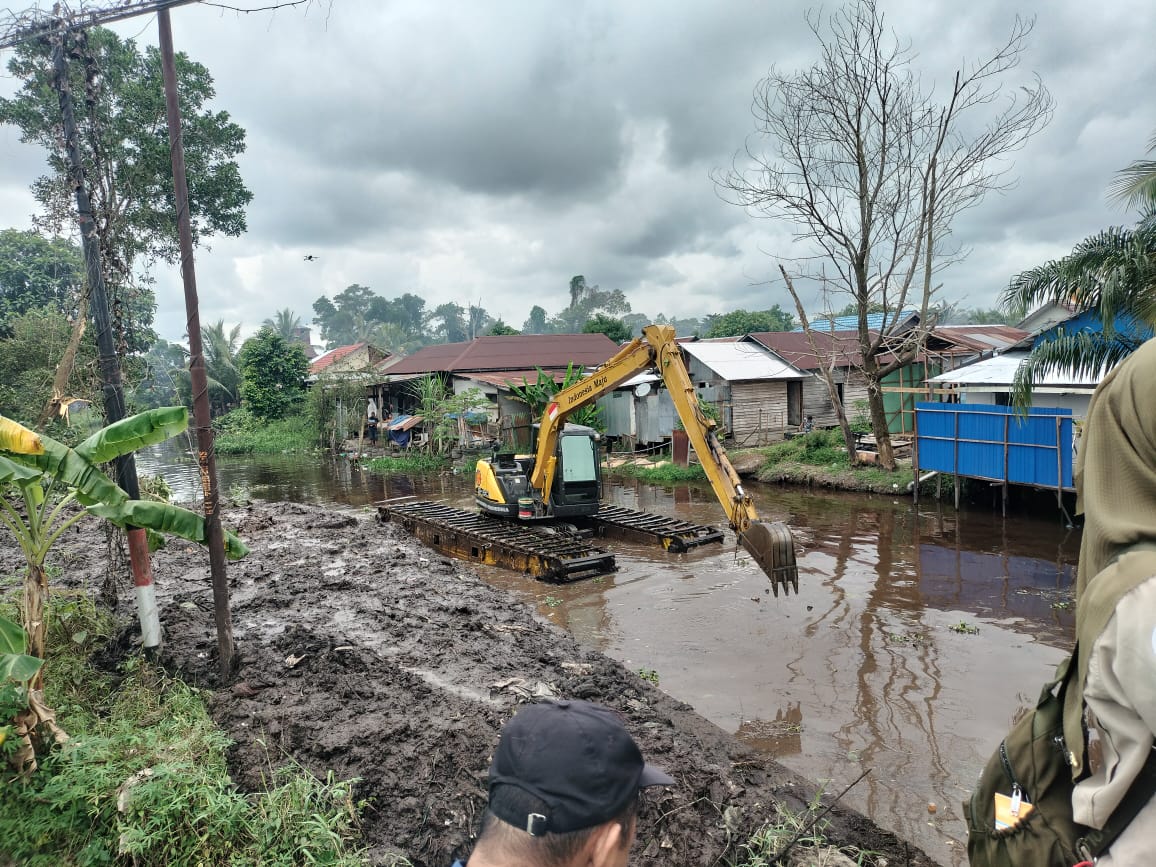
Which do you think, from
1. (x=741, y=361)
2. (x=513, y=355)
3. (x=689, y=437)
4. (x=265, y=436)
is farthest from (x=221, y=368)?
(x=689, y=437)

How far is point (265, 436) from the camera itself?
35.9 metres

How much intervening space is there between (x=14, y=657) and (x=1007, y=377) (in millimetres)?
16448

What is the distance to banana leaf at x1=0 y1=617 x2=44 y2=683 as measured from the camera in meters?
3.60

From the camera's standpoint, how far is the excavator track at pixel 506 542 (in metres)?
10.6

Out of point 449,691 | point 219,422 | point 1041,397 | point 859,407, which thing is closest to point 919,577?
point 1041,397

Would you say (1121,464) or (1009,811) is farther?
(1009,811)

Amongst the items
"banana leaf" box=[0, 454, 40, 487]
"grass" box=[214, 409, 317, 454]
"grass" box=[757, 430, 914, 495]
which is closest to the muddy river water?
"grass" box=[757, 430, 914, 495]

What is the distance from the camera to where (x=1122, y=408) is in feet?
4.39

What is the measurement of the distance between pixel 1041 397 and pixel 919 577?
6232mm

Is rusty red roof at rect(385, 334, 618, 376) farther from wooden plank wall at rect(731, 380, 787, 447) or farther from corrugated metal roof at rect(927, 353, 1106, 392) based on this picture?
corrugated metal roof at rect(927, 353, 1106, 392)

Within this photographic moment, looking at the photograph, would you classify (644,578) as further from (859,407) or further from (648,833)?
(859,407)

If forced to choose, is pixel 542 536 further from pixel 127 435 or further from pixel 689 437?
pixel 127 435

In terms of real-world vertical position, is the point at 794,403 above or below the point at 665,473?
above

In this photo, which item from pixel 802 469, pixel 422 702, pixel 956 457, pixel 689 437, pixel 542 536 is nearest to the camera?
pixel 422 702
